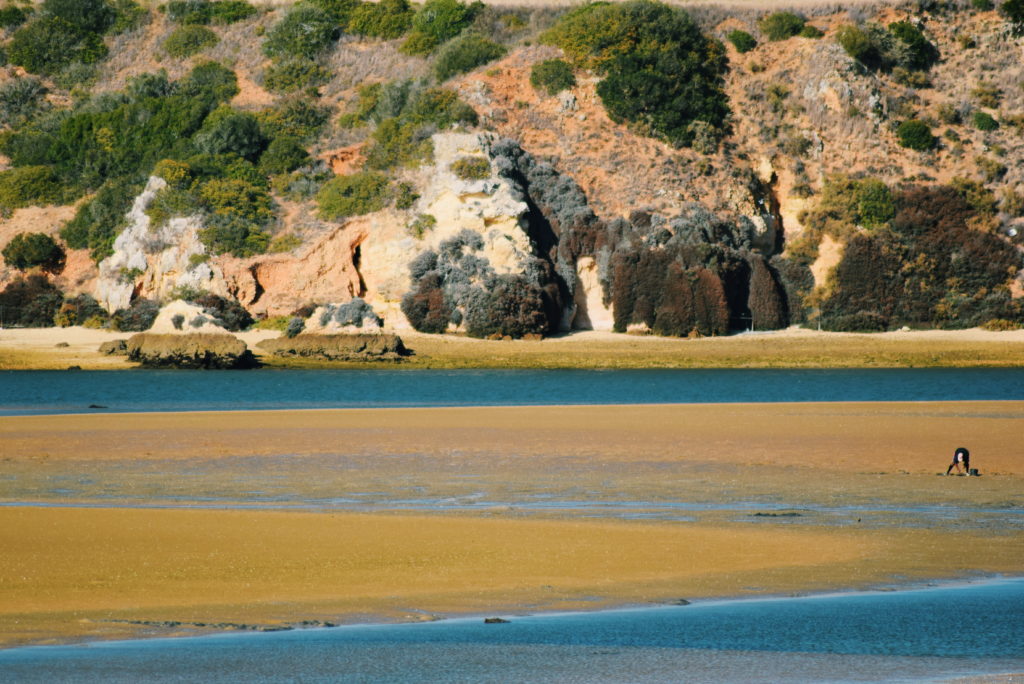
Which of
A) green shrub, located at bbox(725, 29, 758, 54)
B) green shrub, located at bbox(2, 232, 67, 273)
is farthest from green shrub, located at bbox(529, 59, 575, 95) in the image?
green shrub, located at bbox(2, 232, 67, 273)

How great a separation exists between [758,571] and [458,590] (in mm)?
2841

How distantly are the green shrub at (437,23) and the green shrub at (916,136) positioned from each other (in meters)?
27.2

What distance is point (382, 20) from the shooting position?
80562 mm

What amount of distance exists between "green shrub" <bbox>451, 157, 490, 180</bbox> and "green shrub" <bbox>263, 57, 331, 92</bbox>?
2026 centimetres

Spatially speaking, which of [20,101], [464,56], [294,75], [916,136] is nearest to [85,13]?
[20,101]

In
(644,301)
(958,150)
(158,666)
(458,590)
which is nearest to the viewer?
(158,666)

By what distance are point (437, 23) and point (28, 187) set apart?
25690 millimetres

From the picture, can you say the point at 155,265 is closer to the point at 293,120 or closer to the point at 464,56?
the point at 293,120

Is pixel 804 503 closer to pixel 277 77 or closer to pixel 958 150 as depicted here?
pixel 958 150

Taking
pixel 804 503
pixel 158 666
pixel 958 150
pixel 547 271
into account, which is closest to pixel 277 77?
pixel 547 271

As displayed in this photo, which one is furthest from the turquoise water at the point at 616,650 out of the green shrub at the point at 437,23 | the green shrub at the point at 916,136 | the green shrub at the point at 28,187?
the green shrub at the point at 437,23

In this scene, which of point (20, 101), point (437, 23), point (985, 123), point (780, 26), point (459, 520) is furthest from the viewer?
point (20, 101)

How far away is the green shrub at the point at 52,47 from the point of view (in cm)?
8269

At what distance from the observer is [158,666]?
8.37m
